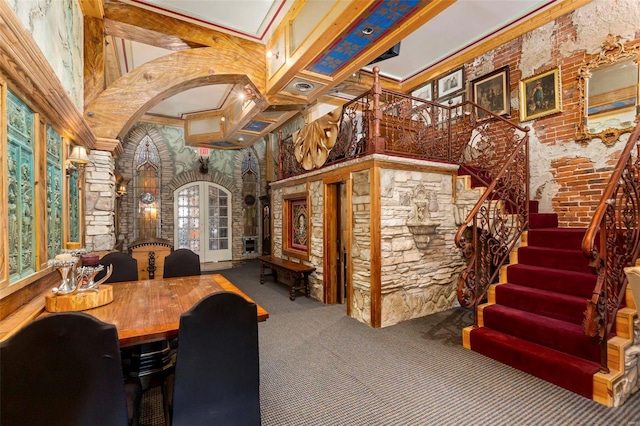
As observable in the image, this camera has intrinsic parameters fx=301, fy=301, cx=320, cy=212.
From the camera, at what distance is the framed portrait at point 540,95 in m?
4.33

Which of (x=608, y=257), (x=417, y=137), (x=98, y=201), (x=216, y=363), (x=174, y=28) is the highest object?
(x=174, y=28)

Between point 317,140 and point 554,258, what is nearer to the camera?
point 554,258

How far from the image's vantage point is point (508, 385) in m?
2.51

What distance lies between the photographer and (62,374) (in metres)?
1.28

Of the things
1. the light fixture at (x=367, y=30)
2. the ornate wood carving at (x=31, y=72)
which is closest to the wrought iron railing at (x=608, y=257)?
the light fixture at (x=367, y=30)

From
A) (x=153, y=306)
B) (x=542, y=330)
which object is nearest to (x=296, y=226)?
(x=153, y=306)

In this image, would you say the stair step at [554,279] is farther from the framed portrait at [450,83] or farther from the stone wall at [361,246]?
the framed portrait at [450,83]

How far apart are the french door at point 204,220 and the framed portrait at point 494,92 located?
7000 mm

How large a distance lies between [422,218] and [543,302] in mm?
1660

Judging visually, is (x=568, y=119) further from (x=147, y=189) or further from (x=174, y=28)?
(x=147, y=189)

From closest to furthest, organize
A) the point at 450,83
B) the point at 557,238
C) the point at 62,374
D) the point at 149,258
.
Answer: the point at 62,374
the point at 557,238
the point at 149,258
the point at 450,83

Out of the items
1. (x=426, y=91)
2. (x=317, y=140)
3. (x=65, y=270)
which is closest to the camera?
(x=65, y=270)

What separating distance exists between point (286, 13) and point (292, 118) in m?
4.06

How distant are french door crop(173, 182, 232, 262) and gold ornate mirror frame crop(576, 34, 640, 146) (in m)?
8.24
